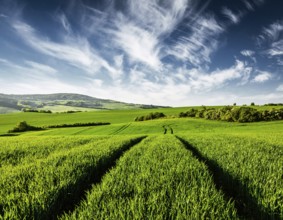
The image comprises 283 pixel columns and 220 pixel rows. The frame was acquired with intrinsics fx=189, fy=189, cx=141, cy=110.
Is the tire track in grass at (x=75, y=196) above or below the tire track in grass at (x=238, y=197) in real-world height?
below

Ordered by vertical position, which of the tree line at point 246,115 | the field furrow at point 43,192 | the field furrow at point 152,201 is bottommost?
the field furrow at point 43,192

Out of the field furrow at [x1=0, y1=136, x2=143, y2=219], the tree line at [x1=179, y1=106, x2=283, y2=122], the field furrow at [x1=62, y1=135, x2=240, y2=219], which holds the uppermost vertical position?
the tree line at [x1=179, y1=106, x2=283, y2=122]

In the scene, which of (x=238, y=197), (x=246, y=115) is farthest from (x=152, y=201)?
(x=246, y=115)

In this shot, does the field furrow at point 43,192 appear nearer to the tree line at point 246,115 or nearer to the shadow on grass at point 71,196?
the shadow on grass at point 71,196

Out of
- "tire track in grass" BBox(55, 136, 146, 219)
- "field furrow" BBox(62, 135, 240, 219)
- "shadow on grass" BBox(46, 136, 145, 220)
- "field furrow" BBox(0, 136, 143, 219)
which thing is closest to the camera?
"field furrow" BBox(62, 135, 240, 219)

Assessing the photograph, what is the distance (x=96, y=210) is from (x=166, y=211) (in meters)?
1.26

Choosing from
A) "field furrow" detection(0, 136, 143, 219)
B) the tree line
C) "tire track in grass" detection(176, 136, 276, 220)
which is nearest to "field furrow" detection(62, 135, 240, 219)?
"tire track in grass" detection(176, 136, 276, 220)

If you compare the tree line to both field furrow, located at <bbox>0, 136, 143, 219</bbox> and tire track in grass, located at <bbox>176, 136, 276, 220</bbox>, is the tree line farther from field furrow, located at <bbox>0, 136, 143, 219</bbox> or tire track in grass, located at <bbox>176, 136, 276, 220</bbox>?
field furrow, located at <bbox>0, 136, 143, 219</bbox>

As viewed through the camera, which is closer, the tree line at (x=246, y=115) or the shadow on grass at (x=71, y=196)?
the shadow on grass at (x=71, y=196)

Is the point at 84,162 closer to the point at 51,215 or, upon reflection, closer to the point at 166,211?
the point at 51,215

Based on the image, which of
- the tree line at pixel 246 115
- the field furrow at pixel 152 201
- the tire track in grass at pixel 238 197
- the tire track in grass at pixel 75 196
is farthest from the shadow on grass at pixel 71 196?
the tree line at pixel 246 115

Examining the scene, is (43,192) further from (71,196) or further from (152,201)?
(152,201)

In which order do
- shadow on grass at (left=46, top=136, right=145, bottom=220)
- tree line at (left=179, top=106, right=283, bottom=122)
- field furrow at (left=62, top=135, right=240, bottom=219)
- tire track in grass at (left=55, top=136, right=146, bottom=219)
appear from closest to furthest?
field furrow at (left=62, top=135, right=240, bottom=219) < shadow on grass at (left=46, top=136, right=145, bottom=220) < tire track in grass at (left=55, top=136, right=146, bottom=219) < tree line at (left=179, top=106, right=283, bottom=122)

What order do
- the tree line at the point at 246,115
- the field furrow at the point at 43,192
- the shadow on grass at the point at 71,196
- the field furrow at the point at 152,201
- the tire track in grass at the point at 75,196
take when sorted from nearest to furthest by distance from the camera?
the field furrow at the point at 152,201
the field furrow at the point at 43,192
the shadow on grass at the point at 71,196
the tire track in grass at the point at 75,196
the tree line at the point at 246,115
